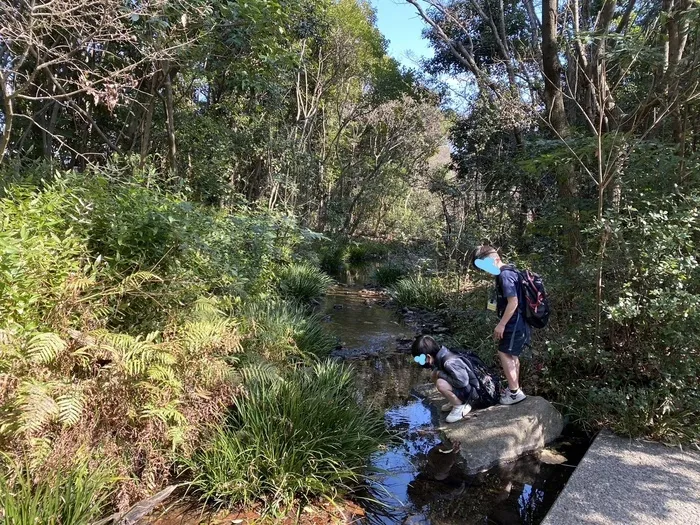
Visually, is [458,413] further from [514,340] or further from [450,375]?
[514,340]

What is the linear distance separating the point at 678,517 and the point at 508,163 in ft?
25.7

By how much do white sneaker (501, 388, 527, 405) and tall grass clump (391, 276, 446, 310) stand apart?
5.83 metres

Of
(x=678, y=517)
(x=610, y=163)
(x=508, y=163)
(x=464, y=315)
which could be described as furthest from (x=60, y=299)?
(x=508, y=163)

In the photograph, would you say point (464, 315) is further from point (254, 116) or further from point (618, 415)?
point (254, 116)

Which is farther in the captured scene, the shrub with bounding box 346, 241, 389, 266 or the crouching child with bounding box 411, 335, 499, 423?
the shrub with bounding box 346, 241, 389, 266

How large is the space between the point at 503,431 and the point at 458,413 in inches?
17.8

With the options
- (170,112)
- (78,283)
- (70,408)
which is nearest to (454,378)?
(70,408)

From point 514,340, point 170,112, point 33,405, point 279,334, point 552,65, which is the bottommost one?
point 279,334

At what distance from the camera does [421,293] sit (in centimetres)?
1096

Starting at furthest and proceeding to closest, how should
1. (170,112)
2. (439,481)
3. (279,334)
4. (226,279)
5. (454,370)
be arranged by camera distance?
(170,112), (279,334), (226,279), (454,370), (439,481)

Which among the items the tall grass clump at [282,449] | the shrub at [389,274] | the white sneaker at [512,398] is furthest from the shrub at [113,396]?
the shrub at [389,274]

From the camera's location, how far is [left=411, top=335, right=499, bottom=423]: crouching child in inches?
169

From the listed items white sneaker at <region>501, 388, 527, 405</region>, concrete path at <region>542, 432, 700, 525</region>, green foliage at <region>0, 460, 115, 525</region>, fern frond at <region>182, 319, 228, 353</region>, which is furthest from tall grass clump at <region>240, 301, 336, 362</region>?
concrete path at <region>542, 432, 700, 525</region>

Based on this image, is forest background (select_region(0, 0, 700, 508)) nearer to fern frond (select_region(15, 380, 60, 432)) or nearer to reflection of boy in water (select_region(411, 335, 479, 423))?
fern frond (select_region(15, 380, 60, 432))
